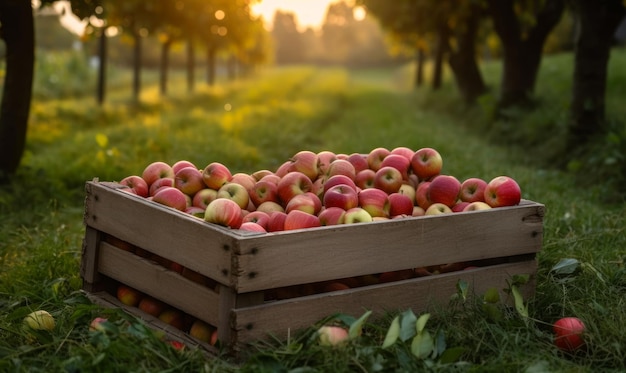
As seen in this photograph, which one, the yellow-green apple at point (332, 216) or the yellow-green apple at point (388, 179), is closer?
the yellow-green apple at point (332, 216)

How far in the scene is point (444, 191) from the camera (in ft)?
12.5

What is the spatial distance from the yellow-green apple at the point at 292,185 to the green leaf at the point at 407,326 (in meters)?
0.92

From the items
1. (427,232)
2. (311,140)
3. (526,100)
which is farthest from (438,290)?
(526,100)

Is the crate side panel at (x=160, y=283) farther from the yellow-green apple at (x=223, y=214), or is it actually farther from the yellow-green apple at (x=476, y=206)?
the yellow-green apple at (x=476, y=206)

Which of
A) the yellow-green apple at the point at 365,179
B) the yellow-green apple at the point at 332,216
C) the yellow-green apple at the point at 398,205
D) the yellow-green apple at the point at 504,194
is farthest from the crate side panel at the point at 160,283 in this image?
the yellow-green apple at the point at 504,194

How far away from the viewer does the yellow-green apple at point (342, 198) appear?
3.53 meters

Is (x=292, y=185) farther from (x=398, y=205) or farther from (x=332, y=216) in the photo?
(x=398, y=205)

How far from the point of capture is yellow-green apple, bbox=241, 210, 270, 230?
11.1 ft

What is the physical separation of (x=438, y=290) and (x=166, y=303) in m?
1.30

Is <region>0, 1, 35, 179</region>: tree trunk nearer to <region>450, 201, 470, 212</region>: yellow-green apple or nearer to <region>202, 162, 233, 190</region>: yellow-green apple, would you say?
<region>202, 162, 233, 190</region>: yellow-green apple

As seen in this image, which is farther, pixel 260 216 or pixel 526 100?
pixel 526 100

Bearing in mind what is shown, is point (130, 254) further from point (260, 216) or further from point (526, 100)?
point (526, 100)

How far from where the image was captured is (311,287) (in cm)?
331

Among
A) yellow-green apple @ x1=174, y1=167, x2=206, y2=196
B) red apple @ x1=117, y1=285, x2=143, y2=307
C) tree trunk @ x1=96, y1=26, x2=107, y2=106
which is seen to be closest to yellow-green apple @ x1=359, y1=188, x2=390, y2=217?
yellow-green apple @ x1=174, y1=167, x2=206, y2=196
